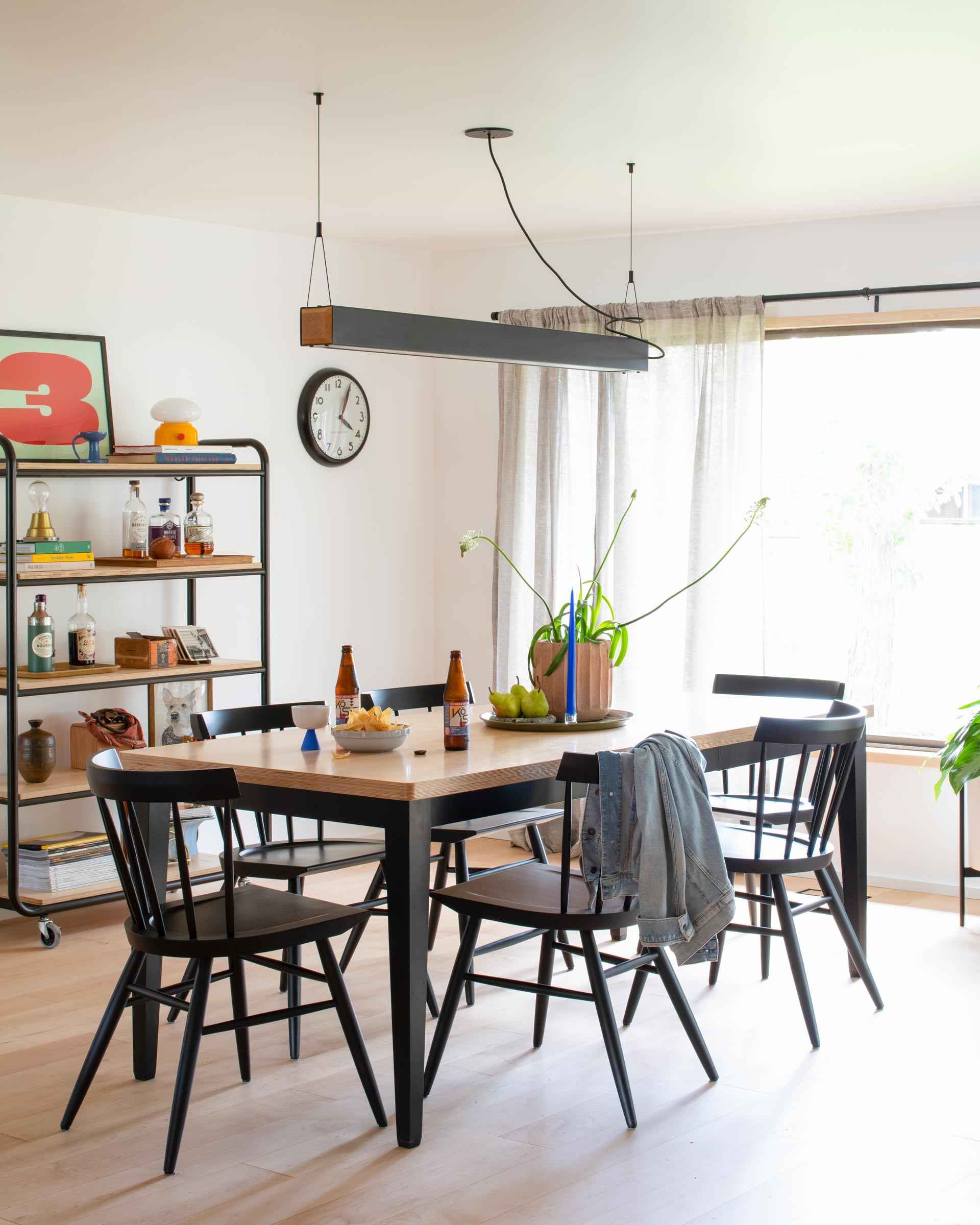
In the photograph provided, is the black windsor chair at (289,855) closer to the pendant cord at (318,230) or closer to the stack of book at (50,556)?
the stack of book at (50,556)

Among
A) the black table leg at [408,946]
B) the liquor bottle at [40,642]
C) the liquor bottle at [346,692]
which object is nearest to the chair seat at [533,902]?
the black table leg at [408,946]

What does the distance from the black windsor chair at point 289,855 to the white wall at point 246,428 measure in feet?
4.46

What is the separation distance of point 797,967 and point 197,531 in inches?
103

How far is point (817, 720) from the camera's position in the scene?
3.18 meters

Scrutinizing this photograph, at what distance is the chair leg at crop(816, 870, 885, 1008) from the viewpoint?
11.4 feet

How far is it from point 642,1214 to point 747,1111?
1.80 feet

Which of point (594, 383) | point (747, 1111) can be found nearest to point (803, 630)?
point (594, 383)

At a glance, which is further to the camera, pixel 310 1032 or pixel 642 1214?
pixel 310 1032

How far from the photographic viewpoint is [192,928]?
267cm

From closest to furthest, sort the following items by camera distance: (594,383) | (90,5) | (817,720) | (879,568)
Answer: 1. (90,5)
2. (817,720)
3. (879,568)
4. (594,383)

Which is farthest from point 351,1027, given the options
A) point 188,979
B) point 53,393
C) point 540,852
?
point 53,393

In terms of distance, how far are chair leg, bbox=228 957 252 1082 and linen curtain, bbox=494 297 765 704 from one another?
2.38 meters

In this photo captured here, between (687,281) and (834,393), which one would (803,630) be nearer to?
(834,393)

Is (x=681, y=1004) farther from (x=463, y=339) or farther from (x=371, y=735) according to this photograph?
(x=463, y=339)
